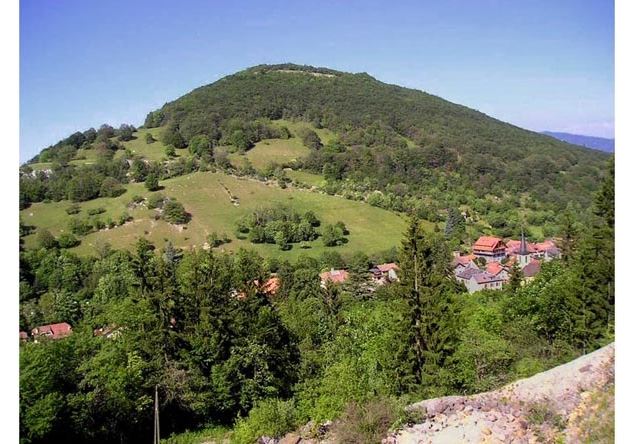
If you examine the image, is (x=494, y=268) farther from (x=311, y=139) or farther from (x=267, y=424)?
(x=311, y=139)

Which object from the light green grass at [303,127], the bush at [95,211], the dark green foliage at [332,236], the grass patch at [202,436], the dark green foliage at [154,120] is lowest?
the grass patch at [202,436]

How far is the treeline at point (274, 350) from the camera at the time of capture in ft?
27.6

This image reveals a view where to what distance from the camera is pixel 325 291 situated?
2077 cm

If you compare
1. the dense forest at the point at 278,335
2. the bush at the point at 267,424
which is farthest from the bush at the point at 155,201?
the bush at the point at 267,424

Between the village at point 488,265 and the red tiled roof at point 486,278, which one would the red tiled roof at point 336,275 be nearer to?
the village at point 488,265

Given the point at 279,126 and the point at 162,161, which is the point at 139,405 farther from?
the point at 279,126

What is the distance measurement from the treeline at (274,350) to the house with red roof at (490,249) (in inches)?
733

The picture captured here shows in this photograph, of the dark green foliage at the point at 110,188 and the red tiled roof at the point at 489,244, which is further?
the dark green foliage at the point at 110,188

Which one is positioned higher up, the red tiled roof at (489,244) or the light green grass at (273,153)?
the light green grass at (273,153)

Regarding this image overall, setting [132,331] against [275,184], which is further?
[275,184]

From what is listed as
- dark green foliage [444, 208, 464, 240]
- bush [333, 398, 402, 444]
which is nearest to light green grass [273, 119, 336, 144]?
dark green foliage [444, 208, 464, 240]
